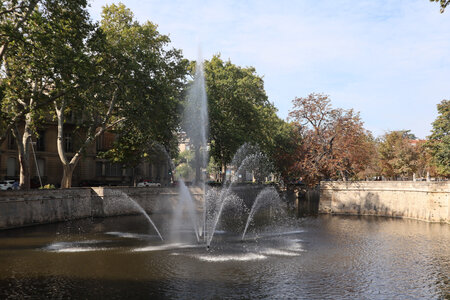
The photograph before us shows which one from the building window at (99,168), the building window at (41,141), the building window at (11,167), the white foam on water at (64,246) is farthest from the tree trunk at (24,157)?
the building window at (99,168)

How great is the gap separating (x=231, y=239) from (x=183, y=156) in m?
102

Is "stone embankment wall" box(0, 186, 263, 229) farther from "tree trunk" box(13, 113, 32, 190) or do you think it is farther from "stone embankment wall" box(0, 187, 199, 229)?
"tree trunk" box(13, 113, 32, 190)

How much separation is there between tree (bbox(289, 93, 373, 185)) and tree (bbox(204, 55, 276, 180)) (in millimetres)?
5988

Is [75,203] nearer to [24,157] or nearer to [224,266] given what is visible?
[24,157]

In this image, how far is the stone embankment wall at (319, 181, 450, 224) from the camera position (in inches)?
1319

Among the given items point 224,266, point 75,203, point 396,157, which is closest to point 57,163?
point 75,203

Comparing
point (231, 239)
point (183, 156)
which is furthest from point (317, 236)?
point (183, 156)

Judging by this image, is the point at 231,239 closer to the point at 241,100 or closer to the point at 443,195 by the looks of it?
the point at 443,195

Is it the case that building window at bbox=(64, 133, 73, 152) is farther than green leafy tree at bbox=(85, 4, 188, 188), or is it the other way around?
building window at bbox=(64, 133, 73, 152)

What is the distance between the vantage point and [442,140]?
49.9 m

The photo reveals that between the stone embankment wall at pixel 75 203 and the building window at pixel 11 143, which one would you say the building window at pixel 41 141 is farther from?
the stone embankment wall at pixel 75 203

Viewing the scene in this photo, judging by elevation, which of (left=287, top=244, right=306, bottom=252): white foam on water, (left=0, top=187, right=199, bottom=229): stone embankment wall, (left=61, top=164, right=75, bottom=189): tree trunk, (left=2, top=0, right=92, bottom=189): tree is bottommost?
(left=287, top=244, right=306, bottom=252): white foam on water

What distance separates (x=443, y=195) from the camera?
33094 millimetres

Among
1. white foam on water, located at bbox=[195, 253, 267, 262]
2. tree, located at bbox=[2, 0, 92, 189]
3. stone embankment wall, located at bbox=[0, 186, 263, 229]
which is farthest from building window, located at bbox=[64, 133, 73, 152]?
white foam on water, located at bbox=[195, 253, 267, 262]
